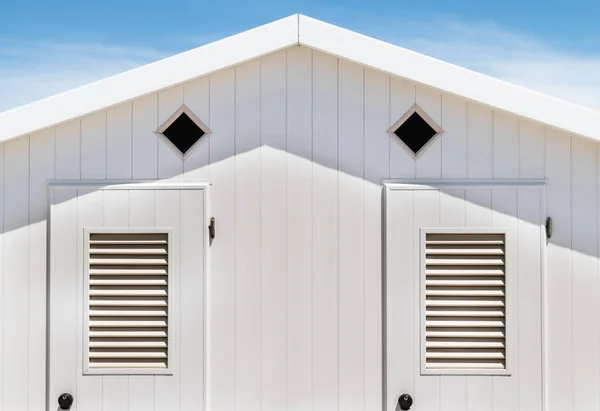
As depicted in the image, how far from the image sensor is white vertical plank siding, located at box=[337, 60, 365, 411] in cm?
358

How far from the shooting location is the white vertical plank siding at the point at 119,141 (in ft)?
11.8

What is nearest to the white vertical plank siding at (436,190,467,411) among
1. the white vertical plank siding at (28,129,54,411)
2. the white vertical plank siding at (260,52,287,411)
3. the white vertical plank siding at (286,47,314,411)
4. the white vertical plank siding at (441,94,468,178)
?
the white vertical plank siding at (441,94,468,178)

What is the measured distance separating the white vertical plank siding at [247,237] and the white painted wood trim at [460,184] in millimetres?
818

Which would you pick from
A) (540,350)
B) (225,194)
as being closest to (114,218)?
(225,194)

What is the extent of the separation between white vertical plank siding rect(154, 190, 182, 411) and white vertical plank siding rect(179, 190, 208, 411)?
0.06 ft

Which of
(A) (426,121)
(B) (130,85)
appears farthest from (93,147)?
(A) (426,121)

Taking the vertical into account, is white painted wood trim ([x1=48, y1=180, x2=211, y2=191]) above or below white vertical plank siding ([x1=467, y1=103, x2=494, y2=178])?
below

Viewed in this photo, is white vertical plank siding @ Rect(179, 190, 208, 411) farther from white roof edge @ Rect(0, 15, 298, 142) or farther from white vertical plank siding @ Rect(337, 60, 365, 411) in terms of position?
white vertical plank siding @ Rect(337, 60, 365, 411)

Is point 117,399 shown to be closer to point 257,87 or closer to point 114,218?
point 114,218

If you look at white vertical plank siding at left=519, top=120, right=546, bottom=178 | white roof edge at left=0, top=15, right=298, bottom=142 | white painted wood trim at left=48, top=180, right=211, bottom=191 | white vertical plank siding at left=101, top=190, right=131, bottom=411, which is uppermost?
white roof edge at left=0, top=15, right=298, bottom=142

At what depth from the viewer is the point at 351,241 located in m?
3.60

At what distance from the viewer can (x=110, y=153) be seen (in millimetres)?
3615

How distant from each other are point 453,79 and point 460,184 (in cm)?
62

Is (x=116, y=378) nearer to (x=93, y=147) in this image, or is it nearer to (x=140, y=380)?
(x=140, y=380)
